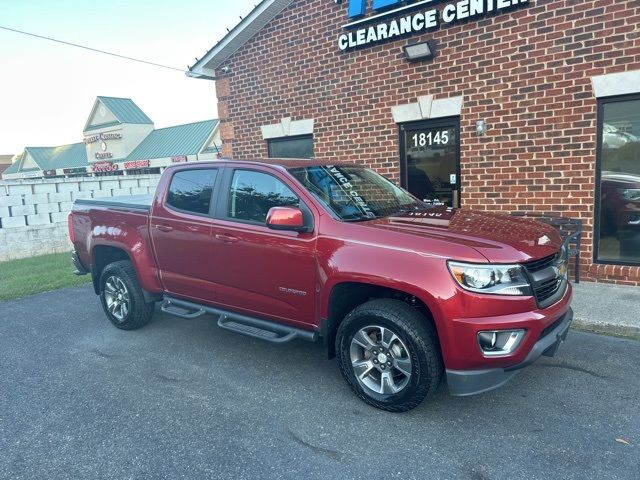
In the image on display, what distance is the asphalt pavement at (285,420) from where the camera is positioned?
286 centimetres

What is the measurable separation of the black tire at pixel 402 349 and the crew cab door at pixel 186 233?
1.57m

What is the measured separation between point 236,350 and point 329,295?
1.60 m

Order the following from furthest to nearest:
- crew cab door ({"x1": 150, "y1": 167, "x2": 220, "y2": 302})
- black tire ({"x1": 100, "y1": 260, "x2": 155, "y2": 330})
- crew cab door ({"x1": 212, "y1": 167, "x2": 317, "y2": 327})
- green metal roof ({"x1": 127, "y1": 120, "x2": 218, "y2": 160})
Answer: green metal roof ({"x1": 127, "y1": 120, "x2": 218, "y2": 160}) → black tire ({"x1": 100, "y1": 260, "x2": 155, "y2": 330}) → crew cab door ({"x1": 150, "y1": 167, "x2": 220, "y2": 302}) → crew cab door ({"x1": 212, "y1": 167, "x2": 317, "y2": 327})

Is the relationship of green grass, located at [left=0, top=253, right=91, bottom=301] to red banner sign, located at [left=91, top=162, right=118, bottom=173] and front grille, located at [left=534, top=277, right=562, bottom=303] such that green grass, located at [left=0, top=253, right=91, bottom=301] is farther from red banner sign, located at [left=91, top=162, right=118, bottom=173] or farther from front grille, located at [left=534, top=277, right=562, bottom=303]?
red banner sign, located at [left=91, top=162, right=118, bottom=173]

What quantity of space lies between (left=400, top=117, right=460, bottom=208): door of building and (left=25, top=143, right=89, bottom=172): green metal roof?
153 ft

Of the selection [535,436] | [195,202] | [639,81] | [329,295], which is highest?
[639,81]

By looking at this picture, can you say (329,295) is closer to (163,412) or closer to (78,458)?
(163,412)

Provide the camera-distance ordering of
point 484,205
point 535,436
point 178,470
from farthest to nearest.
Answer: point 484,205 → point 535,436 → point 178,470

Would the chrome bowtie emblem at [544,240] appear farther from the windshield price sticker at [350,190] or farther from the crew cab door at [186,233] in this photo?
the crew cab door at [186,233]

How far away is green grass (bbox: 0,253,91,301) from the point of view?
767 cm

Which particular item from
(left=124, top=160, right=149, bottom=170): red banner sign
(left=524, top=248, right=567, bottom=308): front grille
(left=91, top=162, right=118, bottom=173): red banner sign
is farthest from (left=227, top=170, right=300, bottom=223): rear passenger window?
(left=91, top=162, right=118, bottom=173): red banner sign

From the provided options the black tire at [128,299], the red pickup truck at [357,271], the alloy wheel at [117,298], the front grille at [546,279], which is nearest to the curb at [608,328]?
the red pickup truck at [357,271]

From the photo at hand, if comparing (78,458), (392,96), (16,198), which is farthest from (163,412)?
(16,198)

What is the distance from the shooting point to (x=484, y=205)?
692 cm
